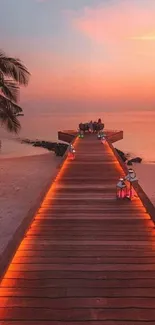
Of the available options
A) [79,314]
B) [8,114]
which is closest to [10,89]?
[8,114]

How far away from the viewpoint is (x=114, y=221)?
18.3ft

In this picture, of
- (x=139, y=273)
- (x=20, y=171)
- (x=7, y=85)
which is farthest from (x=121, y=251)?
(x=20, y=171)

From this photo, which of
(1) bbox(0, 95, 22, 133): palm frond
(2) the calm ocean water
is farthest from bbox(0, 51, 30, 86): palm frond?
(2) the calm ocean water

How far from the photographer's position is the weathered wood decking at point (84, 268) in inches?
125

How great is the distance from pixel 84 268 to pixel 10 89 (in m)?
9.21

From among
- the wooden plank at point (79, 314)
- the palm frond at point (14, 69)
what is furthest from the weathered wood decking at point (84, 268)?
the palm frond at point (14, 69)

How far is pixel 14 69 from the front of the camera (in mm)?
11680

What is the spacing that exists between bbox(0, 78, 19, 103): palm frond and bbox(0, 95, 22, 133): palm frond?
1.04ft

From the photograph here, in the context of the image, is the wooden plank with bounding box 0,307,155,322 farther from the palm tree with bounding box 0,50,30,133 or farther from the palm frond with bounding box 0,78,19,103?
the palm frond with bounding box 0,78,19,103

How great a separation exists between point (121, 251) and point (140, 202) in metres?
2.17

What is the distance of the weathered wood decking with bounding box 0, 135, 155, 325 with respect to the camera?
3178 millimetres

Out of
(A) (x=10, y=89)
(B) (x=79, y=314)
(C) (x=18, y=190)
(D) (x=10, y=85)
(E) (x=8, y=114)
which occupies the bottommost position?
(C) (x=18, y=190)

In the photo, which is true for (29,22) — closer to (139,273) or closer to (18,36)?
(18,36)

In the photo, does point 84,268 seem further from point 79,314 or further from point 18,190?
point 18,190
